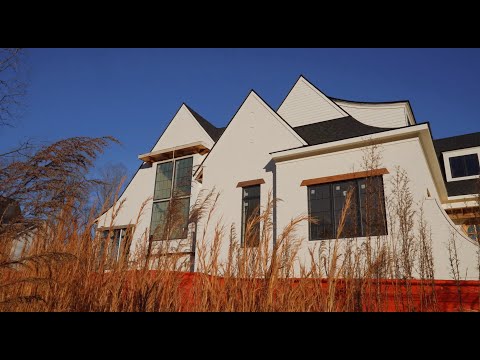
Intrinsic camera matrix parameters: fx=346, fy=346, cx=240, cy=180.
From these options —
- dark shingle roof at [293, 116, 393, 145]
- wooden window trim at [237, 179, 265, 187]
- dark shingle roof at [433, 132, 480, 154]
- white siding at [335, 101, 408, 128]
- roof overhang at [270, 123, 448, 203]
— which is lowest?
wooden window trim at [237, 179, 265, 187]

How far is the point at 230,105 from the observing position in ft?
41.4

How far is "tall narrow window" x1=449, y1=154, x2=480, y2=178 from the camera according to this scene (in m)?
14.8

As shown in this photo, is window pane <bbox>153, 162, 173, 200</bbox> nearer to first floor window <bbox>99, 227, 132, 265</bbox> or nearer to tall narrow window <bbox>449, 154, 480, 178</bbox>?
first floor window <bbox>99, 227, 132, 265</bbox>

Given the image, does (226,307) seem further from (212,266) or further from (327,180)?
(327,180)

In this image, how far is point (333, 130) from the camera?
1058 centimetres

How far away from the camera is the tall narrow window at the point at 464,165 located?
14.8m

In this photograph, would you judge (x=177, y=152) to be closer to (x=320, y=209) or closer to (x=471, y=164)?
(x=320, y=209)

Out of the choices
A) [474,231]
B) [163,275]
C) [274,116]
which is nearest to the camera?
[163,275]

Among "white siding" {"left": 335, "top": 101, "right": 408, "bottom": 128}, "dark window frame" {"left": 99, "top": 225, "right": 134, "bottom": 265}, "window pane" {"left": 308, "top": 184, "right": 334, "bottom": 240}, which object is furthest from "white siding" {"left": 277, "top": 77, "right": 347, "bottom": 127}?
"dark window frame" {"left": 99, "top": 225, "right": 134, "bottom": 265}

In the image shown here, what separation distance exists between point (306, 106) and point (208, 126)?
4.79 metres

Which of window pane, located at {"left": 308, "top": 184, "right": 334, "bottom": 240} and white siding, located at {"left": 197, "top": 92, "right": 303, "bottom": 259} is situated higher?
white siding, located at {"left": 197, "top": 92, "right": 303, "bottom": 259}

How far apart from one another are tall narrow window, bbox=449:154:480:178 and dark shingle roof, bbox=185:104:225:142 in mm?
10418

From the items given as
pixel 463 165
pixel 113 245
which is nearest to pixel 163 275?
pixel 113 245
